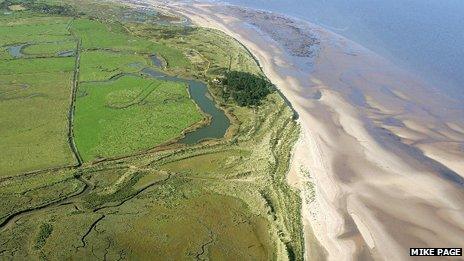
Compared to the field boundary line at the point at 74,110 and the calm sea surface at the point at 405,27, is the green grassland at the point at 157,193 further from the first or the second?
the calm sea surface at the point at 405,27

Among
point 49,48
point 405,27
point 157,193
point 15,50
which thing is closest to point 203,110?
point 157,193

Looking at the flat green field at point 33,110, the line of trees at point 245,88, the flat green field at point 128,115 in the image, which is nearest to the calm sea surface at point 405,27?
the line of trees at point 245,88

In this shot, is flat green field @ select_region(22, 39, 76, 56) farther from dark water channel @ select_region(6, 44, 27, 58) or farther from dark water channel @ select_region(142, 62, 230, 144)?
dark water channel @ select_region(142, 62, 230, 144)

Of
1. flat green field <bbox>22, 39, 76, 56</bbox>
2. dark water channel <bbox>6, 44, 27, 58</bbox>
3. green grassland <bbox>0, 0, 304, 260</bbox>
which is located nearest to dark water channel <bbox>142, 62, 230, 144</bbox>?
green grassland <bbox>0, 0, 304, 260</bbox>

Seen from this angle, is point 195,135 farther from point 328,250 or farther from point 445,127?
point 445,127

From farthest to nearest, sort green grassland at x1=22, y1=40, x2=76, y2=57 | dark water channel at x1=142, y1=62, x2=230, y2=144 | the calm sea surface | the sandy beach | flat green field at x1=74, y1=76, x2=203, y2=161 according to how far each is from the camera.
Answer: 1. green grassland at x1=22, y1=40, x2=76, y2=57
2. the calm sea surface
3. dark water channel at x1=142, y1=62, x2=230, y2=144
4. flat green field at x1=74, y1=76, x2=203, y2=161
5. the sandy beach

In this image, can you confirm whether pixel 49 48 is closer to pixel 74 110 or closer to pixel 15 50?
pixel 15 50
